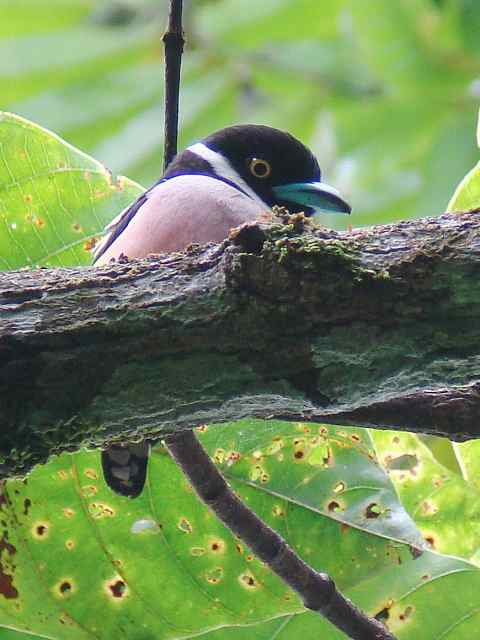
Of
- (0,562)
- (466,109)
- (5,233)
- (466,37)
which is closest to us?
(0,562)

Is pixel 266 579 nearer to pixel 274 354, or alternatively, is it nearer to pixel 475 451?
pixel 475 451

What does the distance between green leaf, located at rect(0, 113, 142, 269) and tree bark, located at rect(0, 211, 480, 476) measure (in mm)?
1126

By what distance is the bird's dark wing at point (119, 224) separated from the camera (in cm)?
303

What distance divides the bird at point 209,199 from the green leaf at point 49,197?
91mm

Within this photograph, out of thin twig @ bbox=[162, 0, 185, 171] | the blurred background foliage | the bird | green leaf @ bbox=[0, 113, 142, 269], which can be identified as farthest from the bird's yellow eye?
the blurred background foliage

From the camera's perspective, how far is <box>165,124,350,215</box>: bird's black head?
332 centimetres

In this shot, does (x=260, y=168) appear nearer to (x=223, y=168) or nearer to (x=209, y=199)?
→ (x=223, y=168)

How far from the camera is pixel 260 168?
341 centimetres

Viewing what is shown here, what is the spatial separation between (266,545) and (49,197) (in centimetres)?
125

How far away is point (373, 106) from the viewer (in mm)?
6477

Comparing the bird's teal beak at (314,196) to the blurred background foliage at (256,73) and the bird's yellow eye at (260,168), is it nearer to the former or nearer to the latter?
the bird's yellow eye at (260,168)

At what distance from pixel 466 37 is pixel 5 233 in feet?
9.91

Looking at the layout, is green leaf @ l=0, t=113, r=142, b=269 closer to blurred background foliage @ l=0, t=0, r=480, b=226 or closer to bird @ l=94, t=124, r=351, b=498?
bird @ l=94, t=124, r=351, b=498

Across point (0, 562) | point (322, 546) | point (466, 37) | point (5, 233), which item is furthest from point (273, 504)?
point (466, 37)
